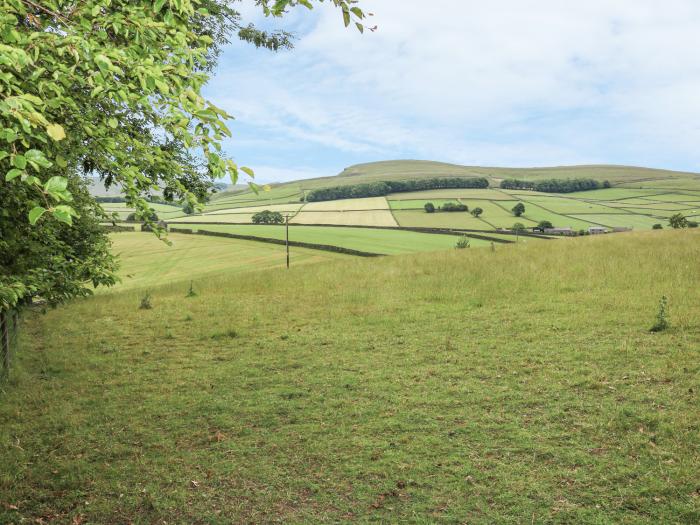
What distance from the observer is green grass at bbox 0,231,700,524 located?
7852 mm

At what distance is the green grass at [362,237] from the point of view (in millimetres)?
65688

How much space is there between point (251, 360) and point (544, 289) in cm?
1264

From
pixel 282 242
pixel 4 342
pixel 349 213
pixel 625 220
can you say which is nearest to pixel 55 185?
pixel 4 342

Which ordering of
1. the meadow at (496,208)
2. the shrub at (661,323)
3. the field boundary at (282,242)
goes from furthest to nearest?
the meadow at (496,208) < the field boundary at (282,242) < the shrub at (661,323)

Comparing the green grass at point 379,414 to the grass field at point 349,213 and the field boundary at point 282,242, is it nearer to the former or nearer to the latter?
the field boundary at point 282,242

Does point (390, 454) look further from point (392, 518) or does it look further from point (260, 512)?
point (260, 512)

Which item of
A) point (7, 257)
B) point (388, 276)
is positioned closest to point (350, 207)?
point (388, 276)

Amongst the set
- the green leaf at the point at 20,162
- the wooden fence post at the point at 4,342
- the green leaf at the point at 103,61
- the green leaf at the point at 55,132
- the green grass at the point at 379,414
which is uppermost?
the green leaf at the point at 103,61

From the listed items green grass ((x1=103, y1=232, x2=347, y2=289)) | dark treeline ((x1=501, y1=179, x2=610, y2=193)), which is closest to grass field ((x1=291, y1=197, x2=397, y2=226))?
green grass ((x1=103, y1=232, x2=347, y2=289))

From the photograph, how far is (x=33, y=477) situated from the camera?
9125mm

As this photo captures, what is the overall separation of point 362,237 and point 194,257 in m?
25.2

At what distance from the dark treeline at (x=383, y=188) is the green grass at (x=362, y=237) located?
56.9 meters

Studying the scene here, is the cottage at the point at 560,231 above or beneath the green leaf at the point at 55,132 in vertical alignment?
beneath

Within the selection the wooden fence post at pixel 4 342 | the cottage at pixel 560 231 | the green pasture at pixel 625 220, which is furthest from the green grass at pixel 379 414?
the green pasture at pixel 625 220
